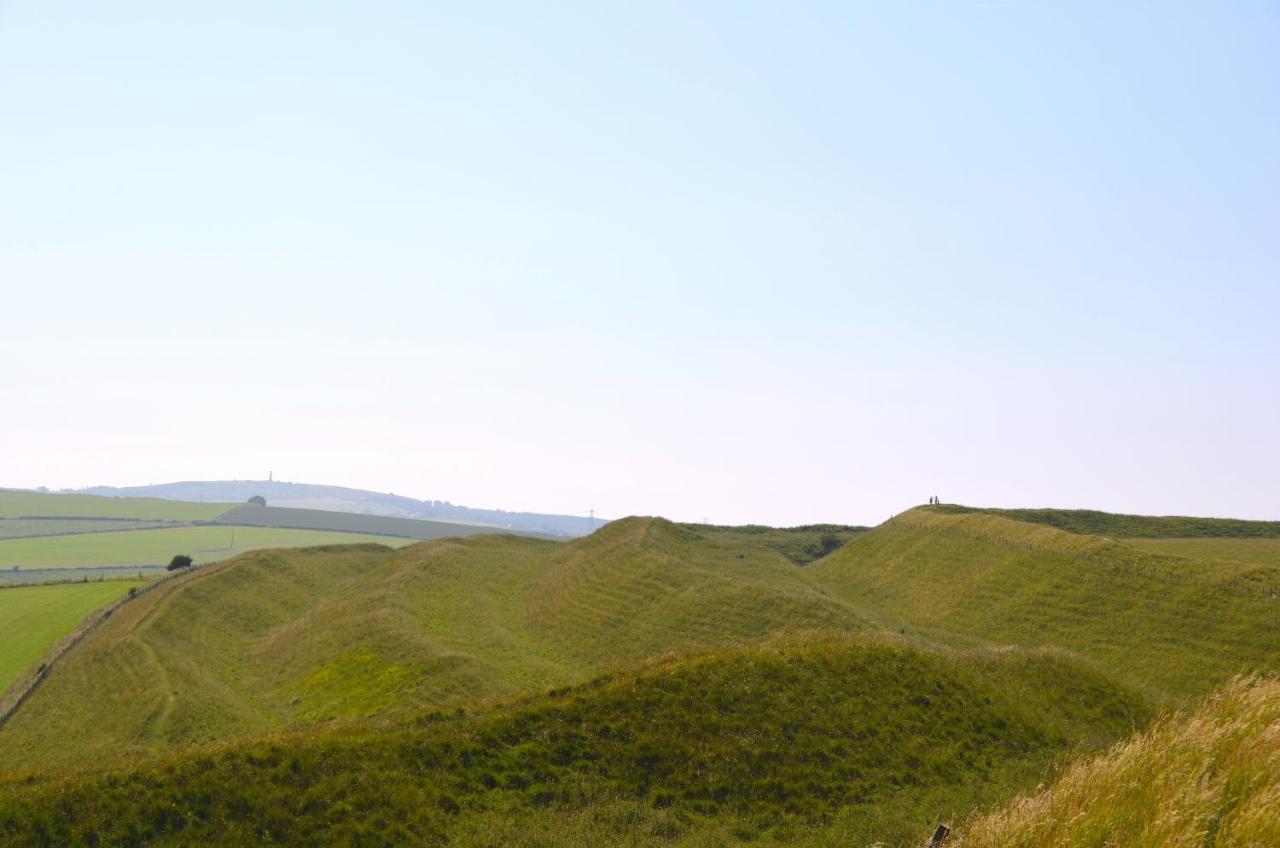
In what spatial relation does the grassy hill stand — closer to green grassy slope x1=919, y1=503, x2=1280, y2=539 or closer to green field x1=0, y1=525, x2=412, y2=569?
green grassy slope x1=919, y1=503, x2=1280, y2=539

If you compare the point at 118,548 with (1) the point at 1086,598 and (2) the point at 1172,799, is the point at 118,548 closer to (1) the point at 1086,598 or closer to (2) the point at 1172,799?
(1) the point at 1086,598

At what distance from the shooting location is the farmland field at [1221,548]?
7231cm

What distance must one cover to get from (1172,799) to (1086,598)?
5704 centimetres

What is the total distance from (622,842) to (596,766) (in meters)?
4.21

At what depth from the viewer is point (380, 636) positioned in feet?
183

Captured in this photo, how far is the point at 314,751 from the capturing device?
2584 centimetres

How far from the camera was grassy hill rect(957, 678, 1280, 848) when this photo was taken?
13180 millimetres

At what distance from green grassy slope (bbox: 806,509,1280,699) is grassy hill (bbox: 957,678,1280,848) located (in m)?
31.7

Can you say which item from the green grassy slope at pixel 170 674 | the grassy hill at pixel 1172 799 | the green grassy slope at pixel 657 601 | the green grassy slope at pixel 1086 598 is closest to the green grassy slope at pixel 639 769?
the grassy hill at pixel 1172 799

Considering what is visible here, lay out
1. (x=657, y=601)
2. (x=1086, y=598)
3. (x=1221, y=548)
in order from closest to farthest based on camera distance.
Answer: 1. (x=657, y=601)
2. (x=1086, y=598)
3. (x=1221, y=548)

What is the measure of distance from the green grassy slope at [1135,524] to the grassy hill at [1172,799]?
86.8m

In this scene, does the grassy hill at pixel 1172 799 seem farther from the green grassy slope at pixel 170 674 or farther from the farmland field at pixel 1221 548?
the farmland field at pixel 1221 548

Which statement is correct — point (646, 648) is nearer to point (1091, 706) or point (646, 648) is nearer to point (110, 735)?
point (1091, 706)

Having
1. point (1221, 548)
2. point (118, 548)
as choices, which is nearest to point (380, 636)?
point (1221, 548)
